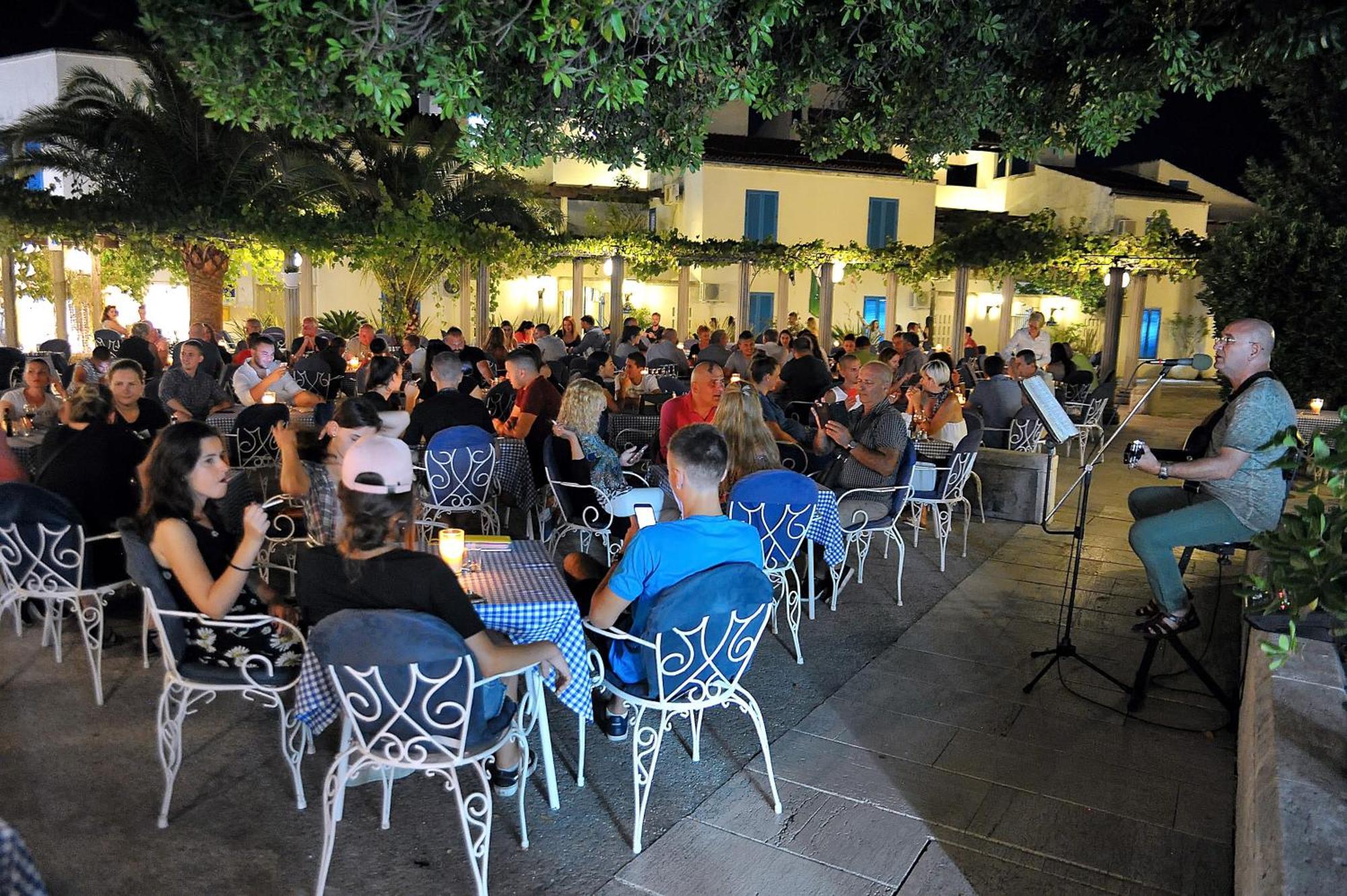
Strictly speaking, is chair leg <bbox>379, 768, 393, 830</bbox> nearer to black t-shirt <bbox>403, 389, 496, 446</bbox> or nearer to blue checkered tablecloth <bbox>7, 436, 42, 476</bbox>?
black t-shirt <bbox>403, 389, 496, 446</bbox>

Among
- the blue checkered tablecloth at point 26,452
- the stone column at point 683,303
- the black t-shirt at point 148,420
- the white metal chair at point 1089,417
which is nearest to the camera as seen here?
the blue checkered tablecloth at point 26,452

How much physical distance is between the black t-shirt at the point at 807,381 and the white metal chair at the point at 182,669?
669 cm

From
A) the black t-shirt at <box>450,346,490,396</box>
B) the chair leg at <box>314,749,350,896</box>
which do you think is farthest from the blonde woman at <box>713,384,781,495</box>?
the black t-shirt at <box>450,346,490,396</box>

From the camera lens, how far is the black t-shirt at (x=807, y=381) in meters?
9.38

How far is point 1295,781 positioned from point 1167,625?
195 cm

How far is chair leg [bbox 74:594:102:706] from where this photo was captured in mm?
3895

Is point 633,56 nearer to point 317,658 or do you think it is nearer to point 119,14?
point 317,658

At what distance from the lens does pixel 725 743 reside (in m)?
3.76

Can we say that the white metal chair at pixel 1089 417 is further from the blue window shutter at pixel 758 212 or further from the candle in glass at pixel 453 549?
the blue window shutter at pixel 758 212

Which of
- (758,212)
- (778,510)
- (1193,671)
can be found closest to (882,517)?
(778,510)

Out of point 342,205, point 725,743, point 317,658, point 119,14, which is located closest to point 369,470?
point 317,658

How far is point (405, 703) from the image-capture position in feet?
8.41

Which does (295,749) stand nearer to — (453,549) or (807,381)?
(453,549)

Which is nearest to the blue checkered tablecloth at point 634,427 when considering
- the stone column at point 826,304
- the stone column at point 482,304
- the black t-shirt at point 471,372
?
the black t-shirt at point 471,372
